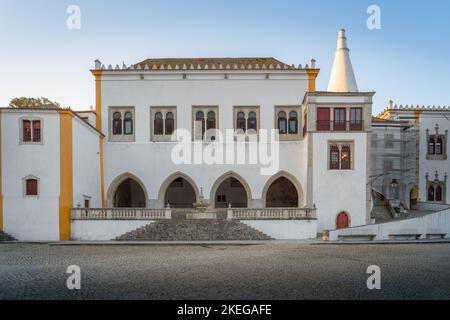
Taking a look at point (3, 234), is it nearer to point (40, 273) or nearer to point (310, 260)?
point (40, 273)

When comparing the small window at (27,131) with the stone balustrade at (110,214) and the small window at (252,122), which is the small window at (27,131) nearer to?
the stone balustrade at (110,214)

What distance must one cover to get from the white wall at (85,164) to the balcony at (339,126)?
13.6m

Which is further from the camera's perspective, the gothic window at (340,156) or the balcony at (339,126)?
the balcony at (339,126)

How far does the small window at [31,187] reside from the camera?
22406 mm

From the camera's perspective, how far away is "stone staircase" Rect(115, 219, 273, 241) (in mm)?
21766

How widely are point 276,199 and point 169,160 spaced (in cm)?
1041

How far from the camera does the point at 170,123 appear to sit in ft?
94.9

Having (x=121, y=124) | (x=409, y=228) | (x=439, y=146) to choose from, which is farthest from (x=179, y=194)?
(x=439, y=146)

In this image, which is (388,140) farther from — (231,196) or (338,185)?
(231,196)

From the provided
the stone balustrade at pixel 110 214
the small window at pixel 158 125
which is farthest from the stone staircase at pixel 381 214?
the small window at pixel 158 125

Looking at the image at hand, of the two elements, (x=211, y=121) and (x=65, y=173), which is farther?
(x=211, y=121)

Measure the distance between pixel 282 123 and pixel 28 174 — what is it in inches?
608

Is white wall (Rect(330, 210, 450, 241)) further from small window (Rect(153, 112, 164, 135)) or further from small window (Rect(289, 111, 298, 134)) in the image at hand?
small window (Rect(153, 112, 164, 135))
